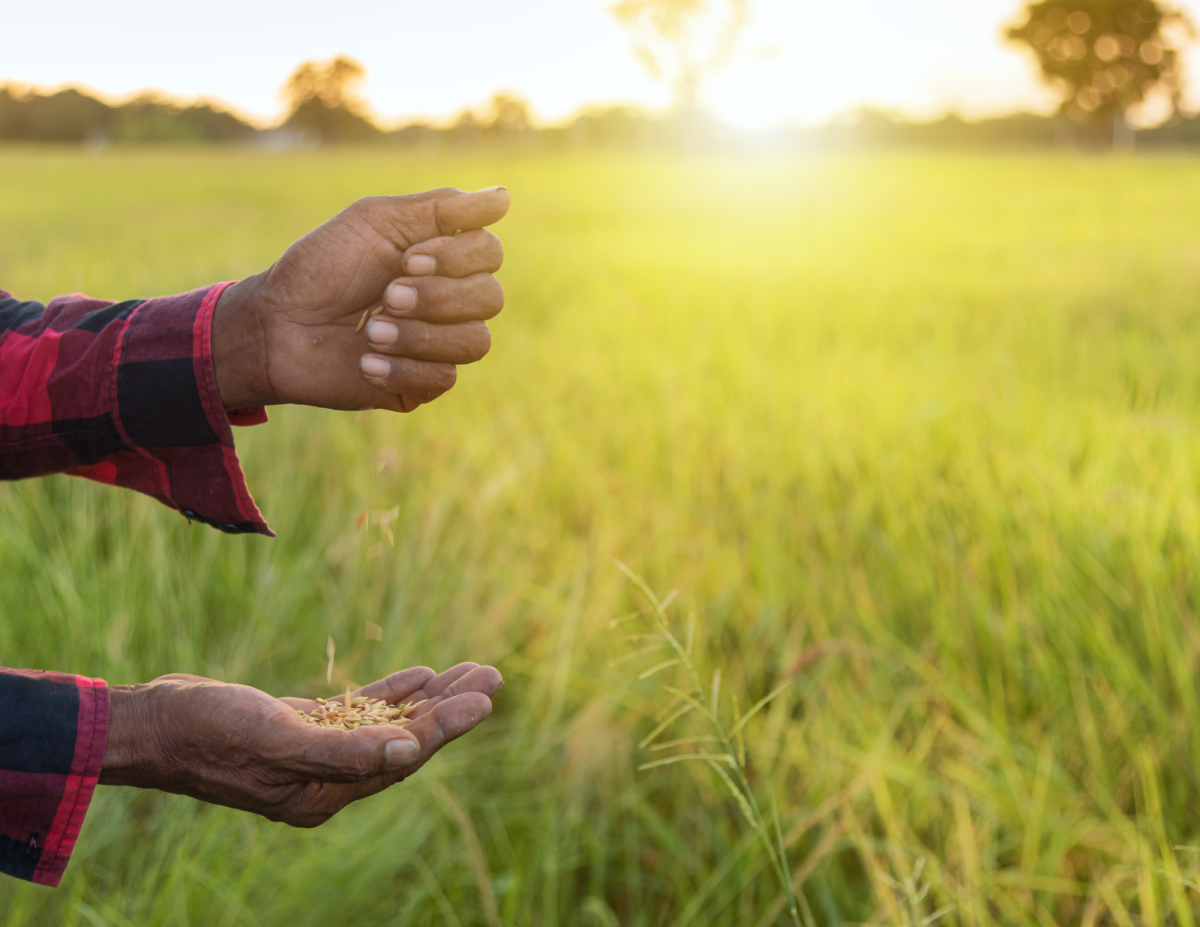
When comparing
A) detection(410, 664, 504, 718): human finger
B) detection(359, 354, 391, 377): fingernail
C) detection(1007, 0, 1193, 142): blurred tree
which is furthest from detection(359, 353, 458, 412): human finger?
detection(1007, 0, 1193, 142): blurred tree

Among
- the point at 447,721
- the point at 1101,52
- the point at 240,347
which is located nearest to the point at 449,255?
the point at 240,347

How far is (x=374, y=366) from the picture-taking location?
918 millimetres

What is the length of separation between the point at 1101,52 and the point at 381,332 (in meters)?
36.1

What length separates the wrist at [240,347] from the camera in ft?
3.16

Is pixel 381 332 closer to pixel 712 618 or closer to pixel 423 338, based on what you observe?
pixel 423 338

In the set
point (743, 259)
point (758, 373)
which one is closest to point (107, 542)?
point (758, 373)

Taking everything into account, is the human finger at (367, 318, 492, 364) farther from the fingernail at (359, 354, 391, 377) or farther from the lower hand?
the lower hand

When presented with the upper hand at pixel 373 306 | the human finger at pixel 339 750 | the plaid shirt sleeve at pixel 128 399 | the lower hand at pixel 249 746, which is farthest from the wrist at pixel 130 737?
the upper hand at pixel 373 306

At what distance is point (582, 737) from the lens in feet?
5.75

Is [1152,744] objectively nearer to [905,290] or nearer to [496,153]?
[905,290]

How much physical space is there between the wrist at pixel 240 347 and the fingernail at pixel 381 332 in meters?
0.13

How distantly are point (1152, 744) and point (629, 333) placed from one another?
2.62m

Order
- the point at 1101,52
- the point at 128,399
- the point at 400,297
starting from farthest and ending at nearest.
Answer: the point at 1101,52 → the point at 128,399 → the point at 400,297

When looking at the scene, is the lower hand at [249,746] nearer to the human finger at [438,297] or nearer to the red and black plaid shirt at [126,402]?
the red and black plaid shirt at [126,402]
